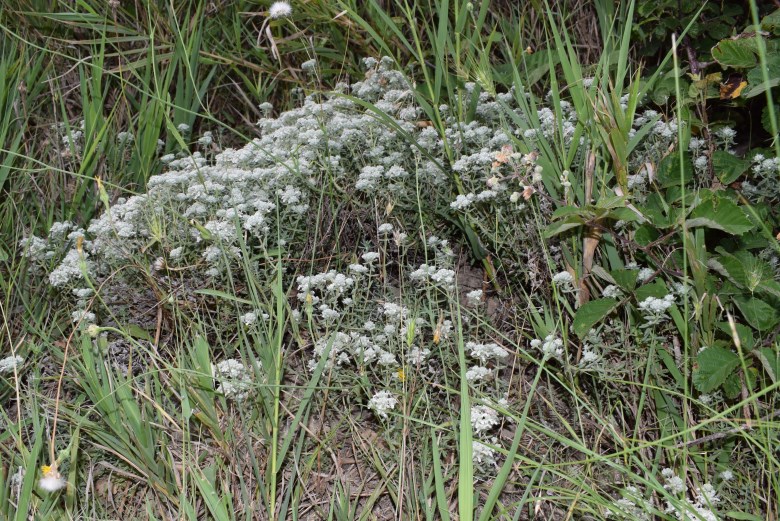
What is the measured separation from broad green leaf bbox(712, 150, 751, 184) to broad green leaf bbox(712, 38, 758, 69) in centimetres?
27

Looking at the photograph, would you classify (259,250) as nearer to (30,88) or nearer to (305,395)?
(305,395)

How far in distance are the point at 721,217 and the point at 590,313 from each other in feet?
1.35

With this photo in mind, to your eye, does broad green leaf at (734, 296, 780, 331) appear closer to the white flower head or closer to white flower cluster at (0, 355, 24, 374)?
the white flower head

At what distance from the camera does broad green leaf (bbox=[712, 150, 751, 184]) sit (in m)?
2.36

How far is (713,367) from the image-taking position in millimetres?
1986

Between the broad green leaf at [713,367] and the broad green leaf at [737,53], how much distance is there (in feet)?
3.00

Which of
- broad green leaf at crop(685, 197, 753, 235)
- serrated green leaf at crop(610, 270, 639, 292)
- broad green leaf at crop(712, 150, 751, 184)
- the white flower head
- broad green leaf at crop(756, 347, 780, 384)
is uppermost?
broad green leaf at crop(685, 197, 753, 235)

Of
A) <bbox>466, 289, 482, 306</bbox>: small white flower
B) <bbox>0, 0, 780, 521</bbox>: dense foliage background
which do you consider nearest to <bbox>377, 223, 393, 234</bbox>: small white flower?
<bbox>0, 0, 780, 521</bbox>: dense foliage background

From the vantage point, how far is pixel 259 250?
2746 mm

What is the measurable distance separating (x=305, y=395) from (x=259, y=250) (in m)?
0.70

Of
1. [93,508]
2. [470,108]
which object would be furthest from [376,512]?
[470,108]

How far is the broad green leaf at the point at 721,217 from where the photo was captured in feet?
6.62

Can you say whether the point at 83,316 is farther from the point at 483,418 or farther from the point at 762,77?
the point at 762,77

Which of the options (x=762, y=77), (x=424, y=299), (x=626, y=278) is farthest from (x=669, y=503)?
(x=762, y=77)
